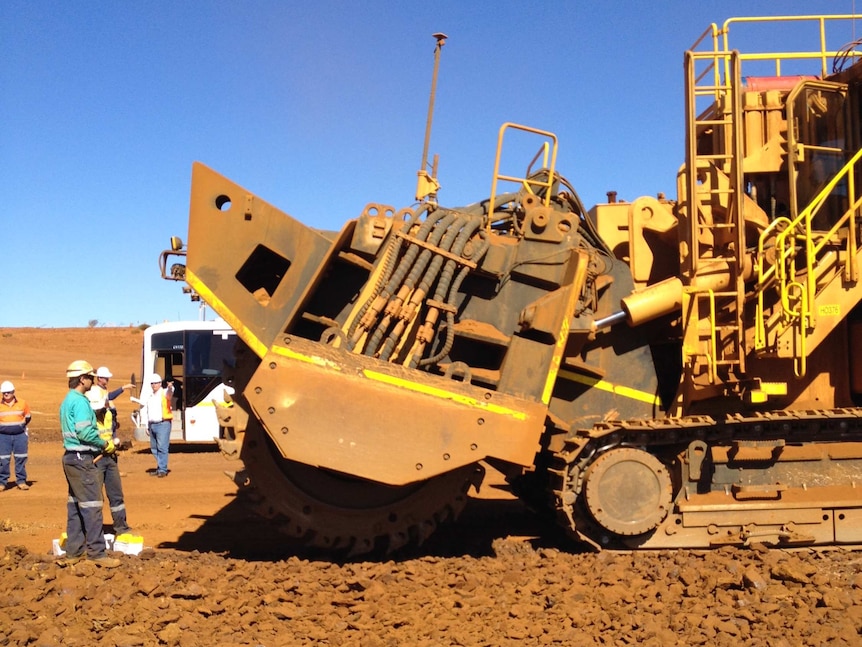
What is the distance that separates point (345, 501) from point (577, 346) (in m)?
2.35

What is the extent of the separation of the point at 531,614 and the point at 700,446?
222 cm

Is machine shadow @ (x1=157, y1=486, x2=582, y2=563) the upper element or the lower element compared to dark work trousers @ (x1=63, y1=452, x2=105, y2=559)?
lower

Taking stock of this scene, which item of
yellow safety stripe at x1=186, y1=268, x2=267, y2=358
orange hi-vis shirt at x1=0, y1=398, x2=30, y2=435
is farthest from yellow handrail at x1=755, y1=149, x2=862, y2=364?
orange hi-vis shirt at x1=0, y1=398, x2=30, y2=435

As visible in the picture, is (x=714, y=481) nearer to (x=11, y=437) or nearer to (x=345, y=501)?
(x=345, y=501)

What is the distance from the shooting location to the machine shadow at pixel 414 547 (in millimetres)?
6607

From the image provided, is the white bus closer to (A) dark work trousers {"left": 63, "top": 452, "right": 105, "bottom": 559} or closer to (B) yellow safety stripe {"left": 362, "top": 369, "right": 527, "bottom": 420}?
(A) dark work trousers {"left": 63, "top": 452, "right": 105, "bottom": 559}

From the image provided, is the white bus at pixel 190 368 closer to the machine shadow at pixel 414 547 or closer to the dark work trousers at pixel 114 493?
the machine shadow at pixel 414 547

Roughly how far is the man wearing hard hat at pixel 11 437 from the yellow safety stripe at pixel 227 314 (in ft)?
22.3

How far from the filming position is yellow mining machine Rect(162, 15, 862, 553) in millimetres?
5691

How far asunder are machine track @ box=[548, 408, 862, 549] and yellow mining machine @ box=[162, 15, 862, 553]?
0.02m

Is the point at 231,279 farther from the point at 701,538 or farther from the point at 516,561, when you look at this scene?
the point at 701,538

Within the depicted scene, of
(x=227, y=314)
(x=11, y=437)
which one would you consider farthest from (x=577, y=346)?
(x=11, y=437)

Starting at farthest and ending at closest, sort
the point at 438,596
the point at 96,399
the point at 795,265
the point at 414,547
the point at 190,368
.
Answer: the point at 190,368
the point at 96,399
the point at 414,547
the point at 795,265
the point at 438,596

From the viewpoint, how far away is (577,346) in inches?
253
